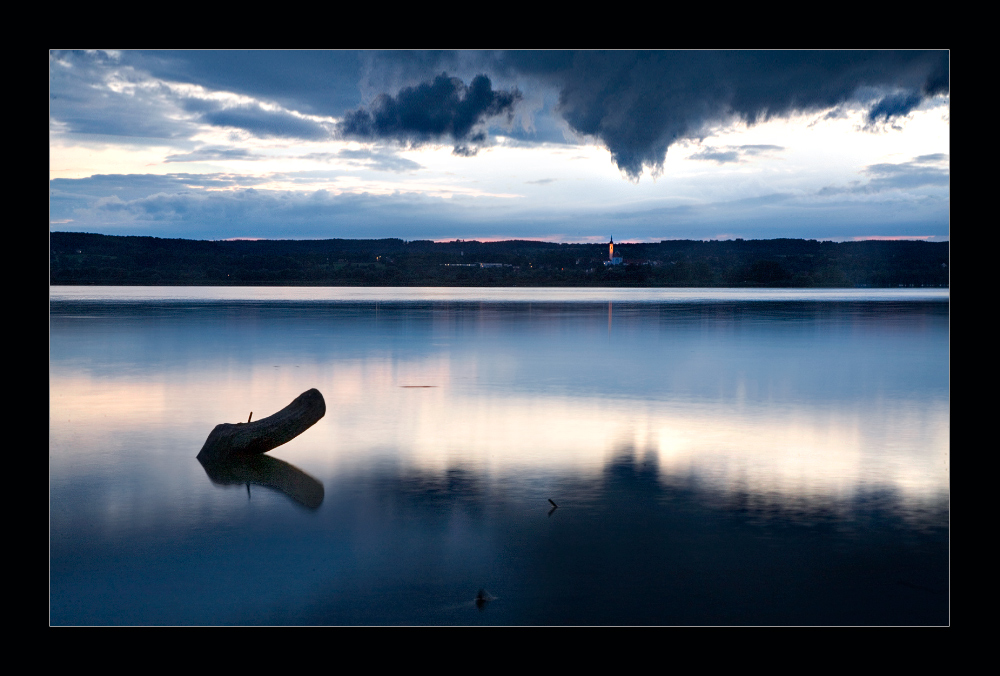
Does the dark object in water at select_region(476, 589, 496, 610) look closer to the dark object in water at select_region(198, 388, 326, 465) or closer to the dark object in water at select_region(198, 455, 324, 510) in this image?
the dark object in water at select_region(198, 455, 324, 510)

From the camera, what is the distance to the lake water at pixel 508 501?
6.02 meters

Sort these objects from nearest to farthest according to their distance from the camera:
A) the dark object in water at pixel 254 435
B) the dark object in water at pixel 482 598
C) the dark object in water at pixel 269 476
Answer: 1. the dark object in water at pixel 482 598
2. the dark object in water at pixel 269 476
3. the dark object in water at pixel 254 435

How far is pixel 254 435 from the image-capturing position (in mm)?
9977

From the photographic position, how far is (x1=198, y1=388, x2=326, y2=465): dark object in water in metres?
9.91

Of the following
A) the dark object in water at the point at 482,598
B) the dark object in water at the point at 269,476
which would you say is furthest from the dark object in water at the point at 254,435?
the dark object in water at the point at 482,598

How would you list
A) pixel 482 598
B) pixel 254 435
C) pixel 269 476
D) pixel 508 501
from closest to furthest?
pixel 482 598 → pixel 508 501 → pixel 269 476 → pixel 254 435

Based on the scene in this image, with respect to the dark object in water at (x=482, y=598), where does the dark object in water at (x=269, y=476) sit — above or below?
above

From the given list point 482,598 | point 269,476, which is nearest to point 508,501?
point 482,598

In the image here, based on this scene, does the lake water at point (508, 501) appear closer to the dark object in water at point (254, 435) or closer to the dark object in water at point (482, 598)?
the dark object in water at point (482, 598)

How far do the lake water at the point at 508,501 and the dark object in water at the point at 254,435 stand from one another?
23cm

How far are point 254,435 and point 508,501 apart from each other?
356cm

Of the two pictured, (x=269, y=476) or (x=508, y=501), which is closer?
(x=508, y=501)

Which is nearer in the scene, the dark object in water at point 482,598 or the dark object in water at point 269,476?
the dark object in water at point 482,598

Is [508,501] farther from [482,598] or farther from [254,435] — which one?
[254,435]
